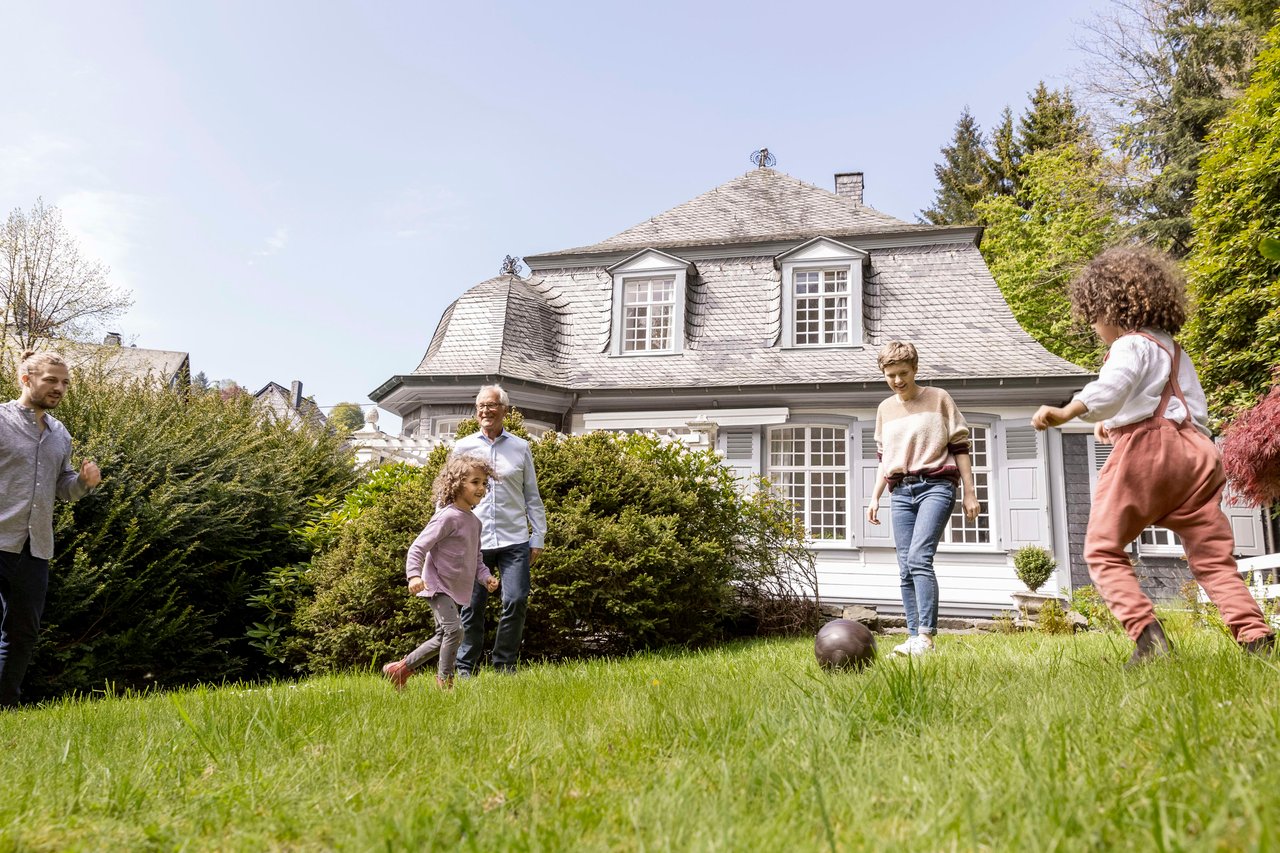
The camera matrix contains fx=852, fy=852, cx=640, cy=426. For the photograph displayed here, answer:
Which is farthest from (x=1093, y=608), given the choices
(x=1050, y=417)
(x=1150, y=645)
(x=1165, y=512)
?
(x=1050, y=417)

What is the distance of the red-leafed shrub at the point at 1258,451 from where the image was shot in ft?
32.7

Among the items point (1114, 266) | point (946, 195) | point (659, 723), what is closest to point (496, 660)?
point (659, 723)

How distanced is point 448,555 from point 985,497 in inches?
452

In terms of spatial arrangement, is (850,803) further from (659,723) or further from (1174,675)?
(1174,675)

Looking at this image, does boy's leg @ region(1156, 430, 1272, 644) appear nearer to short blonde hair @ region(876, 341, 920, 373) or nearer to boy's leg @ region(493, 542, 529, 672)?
short blonde hair @ region(876, 341, 920, 373)

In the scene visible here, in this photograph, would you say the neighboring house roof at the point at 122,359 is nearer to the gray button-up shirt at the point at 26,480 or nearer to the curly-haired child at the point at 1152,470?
the gray button-up shirt at the point at 26,480

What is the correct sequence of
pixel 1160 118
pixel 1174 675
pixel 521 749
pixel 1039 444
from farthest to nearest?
pixel 1160 118, pixel 1039 444, pixel 1174 675, pixel 521 749

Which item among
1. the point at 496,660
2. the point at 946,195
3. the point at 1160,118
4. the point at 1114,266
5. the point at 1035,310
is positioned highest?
the point at 946,195

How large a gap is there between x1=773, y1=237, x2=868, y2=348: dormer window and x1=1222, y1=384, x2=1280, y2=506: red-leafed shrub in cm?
609

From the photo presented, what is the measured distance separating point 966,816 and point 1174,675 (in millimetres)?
1512

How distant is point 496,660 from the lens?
5.62m

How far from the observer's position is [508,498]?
5.71m

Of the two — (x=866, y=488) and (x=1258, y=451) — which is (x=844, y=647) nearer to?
(x=1258, y=451)

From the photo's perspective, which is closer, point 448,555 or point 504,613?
point 448,555
